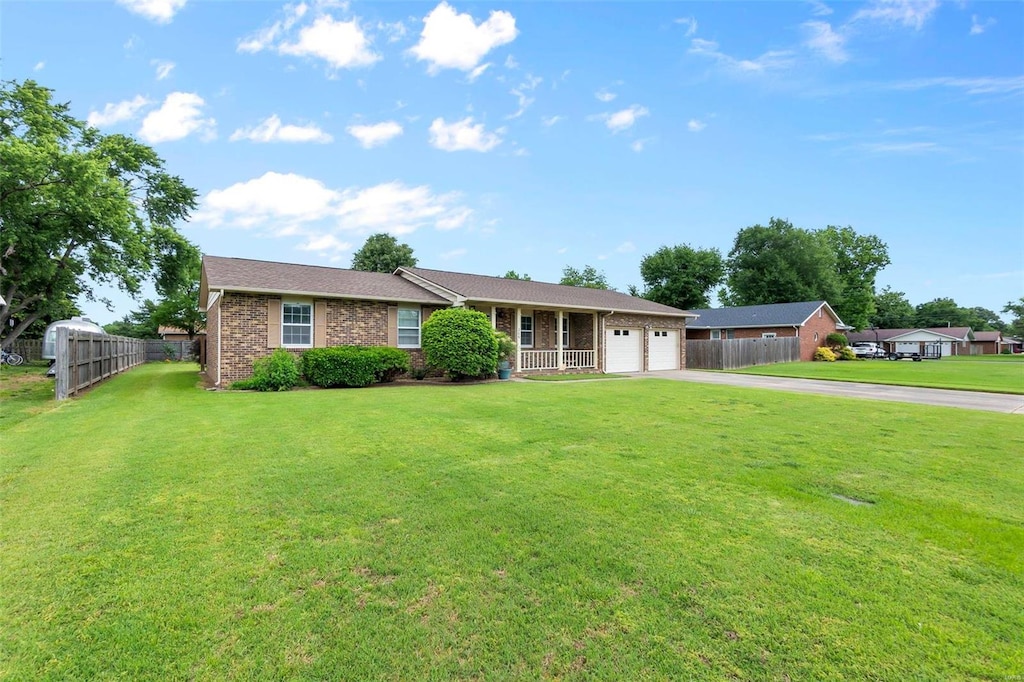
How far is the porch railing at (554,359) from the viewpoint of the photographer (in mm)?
18500

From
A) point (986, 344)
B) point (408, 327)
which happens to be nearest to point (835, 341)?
point (408, 327)

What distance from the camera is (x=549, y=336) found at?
20016mm

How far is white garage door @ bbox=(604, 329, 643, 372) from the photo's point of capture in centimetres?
2097

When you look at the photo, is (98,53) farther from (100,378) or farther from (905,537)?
(905,537)

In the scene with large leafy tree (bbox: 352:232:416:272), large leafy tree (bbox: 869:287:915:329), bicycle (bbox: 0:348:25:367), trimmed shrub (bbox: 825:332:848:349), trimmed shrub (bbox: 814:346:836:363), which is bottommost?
trimmed shrub (bbox: 814:346:836:363)

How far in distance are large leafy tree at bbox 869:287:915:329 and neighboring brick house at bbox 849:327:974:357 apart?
13.7 m

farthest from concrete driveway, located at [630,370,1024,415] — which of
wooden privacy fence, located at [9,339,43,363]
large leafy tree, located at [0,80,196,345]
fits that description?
wooden privacy fence, located at [9,339,43,363]

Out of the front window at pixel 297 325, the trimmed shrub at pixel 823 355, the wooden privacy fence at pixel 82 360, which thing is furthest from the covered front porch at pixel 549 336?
the trimmed shrub at pixel 823 355

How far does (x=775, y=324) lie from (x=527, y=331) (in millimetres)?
23875

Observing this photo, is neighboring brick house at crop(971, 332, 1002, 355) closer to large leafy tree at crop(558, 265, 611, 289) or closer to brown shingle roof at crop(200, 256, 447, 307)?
large leafy tree at crop(558, 265, 611, 289)

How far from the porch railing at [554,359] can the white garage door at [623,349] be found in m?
1.01

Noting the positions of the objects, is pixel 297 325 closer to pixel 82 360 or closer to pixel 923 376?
pixel 82 360

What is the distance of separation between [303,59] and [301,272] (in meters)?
7.10

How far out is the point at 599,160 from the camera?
20891 millimetres
